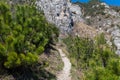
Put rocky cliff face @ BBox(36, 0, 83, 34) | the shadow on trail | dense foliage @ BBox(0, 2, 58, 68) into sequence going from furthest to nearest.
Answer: rocky cliff face @ BBox(36, 0, 83, 34), the shadow on trail, dense foliage @ BBox(0, 2, 58, 68)

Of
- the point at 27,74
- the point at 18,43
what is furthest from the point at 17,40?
the point at 27,74

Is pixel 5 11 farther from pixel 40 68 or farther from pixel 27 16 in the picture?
pixel 40 68

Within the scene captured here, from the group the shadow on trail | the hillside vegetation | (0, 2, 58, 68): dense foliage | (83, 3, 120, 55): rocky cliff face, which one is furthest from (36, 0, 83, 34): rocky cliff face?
(0, 2, 58, 68): dense foliage

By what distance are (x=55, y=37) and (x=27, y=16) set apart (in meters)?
25.9

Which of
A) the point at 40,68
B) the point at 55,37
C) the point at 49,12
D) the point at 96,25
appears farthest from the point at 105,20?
the point at 40,68

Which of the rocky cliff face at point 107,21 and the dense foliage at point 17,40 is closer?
the dense foliage at point 17,40

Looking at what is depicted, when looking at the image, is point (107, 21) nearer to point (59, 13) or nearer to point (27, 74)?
point (59, 13)

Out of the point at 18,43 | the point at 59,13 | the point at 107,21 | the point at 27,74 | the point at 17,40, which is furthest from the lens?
the point at 107,21

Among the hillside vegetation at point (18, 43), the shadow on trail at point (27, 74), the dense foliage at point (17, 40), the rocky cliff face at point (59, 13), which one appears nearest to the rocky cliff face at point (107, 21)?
the rocky cliff face at point (59, 13)

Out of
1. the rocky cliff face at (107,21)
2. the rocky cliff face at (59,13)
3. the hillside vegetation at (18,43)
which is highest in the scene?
the hillside vegetation at (18,43)

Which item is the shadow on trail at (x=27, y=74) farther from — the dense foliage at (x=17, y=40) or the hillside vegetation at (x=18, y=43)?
the dense foliage at (x=17, y=40)

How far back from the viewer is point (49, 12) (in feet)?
208

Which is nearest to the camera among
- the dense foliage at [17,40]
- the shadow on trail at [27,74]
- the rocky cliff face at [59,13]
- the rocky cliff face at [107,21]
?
the dense foliage at [17,40]

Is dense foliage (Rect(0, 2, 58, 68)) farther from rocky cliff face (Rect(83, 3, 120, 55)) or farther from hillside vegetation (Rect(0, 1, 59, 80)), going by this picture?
rocky cliff face (Rect(83, 3, 120, 55))
